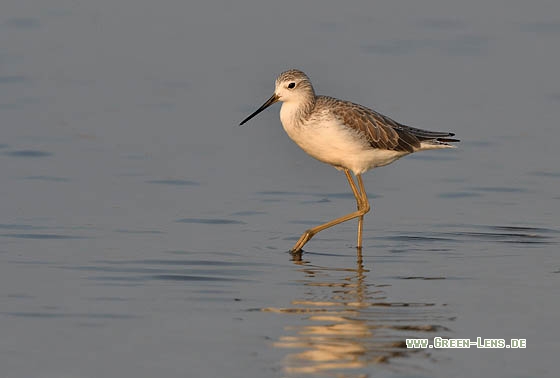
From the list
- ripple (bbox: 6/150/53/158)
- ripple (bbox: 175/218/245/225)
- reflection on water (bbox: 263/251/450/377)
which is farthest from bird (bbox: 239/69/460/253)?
ripple (bbox: 6/150/53/158)

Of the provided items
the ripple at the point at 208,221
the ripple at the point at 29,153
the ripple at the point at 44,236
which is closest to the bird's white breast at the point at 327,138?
the ripple at the point at 208,221

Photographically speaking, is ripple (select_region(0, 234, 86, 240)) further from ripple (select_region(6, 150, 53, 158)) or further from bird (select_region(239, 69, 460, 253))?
ripple (select_region(6, 150, 53, 158))

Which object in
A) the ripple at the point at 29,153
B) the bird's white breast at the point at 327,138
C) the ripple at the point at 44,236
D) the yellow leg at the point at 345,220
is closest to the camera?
the ripple at the point at 44,236

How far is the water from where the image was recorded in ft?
28.1

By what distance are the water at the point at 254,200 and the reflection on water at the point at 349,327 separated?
29 millimetres

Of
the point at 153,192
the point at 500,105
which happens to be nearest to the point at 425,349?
the point at 153,192

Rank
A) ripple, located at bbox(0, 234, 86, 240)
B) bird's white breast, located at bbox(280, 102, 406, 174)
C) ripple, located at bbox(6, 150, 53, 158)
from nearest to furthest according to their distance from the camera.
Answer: ripple, located at bbox(0, 234, 86, 240), bird's white breast, located at bbox(280, 102, 406, 174), ripple, located at bbox(6, 150, 53, 158)

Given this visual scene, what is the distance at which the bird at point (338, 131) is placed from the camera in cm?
1250

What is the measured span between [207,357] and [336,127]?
479cm

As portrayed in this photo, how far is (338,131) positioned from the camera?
41.0 feet

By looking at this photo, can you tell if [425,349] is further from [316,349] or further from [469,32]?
[469,32]

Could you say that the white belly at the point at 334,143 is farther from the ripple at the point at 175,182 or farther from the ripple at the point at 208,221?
the ripple at the point at 175,182

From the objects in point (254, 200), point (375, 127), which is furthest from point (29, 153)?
point (375, 127)

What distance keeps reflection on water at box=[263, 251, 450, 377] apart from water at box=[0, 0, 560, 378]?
29 mm
